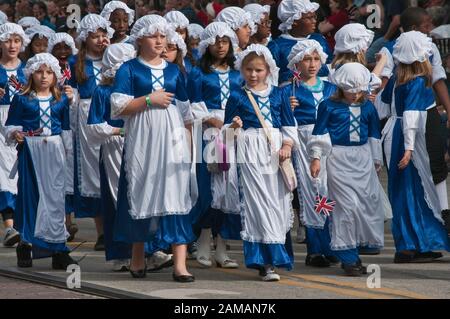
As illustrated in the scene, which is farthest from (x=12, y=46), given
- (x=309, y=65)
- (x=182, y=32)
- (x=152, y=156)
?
(x=152, y=156)

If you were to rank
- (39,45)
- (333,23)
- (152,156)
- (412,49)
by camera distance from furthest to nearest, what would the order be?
(333,23), (39,45), (412,49), (152,156)

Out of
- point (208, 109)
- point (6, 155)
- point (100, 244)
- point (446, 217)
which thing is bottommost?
point (100, 244)

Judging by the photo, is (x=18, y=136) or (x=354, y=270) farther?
(x=18, y=136)

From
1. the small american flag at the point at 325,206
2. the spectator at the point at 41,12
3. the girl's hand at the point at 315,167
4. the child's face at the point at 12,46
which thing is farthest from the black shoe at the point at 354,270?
the spectator at the point at 41,12

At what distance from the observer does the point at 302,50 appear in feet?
44.8

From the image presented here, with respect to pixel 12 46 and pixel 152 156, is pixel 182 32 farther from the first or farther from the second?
pixel 152 156

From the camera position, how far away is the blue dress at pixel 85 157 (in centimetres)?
1489

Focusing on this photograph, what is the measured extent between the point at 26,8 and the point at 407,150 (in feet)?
48.1

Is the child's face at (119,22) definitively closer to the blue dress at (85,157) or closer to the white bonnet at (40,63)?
the blue dress at (85,157)

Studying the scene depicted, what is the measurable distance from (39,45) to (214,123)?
3376mm

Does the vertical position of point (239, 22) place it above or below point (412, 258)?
above

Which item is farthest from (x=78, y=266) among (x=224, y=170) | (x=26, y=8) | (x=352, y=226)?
(x=26, y=8)

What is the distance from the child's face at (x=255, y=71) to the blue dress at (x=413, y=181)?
141 centimetres

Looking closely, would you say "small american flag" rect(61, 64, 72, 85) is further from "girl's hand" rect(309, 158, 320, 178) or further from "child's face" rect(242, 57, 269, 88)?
"girl's hand" rect(309, 158, 320, 178)
